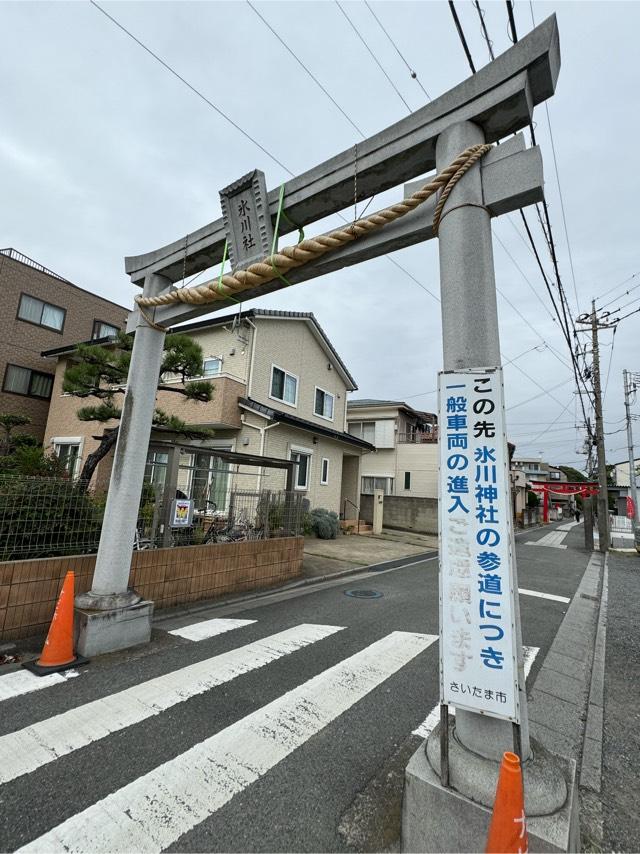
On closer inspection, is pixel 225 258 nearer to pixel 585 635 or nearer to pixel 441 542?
pixel 441 542

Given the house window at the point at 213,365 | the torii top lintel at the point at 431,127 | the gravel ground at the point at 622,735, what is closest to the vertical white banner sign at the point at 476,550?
the gravel ground at the point at 622,735

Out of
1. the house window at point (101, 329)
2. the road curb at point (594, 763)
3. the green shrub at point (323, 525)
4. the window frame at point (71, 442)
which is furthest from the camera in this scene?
the house window at point (101, 329)

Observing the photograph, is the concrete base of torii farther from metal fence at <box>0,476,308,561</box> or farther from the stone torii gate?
metal fence at <box>0,476,308,561</box>

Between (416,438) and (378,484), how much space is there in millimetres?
3761

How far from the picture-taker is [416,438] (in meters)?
24.7

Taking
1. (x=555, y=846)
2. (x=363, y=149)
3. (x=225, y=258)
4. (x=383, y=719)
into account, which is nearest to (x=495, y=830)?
(x=555, y=846)

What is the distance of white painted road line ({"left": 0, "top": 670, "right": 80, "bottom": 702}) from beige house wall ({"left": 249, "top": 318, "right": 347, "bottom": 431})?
984 cm

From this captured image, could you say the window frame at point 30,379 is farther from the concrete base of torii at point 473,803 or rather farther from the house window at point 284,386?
the concrete base of torii at point 473,803

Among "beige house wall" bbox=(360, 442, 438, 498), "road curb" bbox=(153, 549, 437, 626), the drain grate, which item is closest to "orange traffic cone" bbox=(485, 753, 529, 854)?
"road curb" bbox=(153, 549, 437, 626)

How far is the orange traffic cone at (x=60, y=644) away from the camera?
3.78m

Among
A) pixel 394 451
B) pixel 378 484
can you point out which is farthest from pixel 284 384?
pixel 378 484

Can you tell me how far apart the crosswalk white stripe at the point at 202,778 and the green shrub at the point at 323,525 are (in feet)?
32.9

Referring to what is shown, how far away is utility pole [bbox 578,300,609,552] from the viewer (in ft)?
56.0

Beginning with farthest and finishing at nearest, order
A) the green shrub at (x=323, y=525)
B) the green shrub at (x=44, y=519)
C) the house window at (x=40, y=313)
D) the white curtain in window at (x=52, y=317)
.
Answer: the white curtain in window at (x=52, y=317), the house window at (x=40, y=313), the green shrub at (x=323, y=525), the green shrub at (x=44, y=519)
